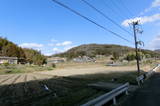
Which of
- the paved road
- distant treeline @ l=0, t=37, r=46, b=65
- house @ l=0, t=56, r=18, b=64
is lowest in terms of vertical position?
the paved road

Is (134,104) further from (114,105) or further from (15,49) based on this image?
(15,49)

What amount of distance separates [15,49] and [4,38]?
27.4ft

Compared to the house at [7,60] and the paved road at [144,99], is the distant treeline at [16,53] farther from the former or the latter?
the paved road at [144,99]

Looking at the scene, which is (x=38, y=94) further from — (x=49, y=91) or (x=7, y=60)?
(x=7, y=60)

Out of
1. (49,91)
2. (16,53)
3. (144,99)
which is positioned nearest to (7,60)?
(16,53)

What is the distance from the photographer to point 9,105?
11398mm

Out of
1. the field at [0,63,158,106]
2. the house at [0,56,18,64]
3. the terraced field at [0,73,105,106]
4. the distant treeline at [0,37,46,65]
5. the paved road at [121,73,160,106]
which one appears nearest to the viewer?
the paved road at [121,73,160,106]

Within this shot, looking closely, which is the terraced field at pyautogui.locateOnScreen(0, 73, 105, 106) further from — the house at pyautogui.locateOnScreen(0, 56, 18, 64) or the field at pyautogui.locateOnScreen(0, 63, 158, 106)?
A: the house at pyautogui.locateOnScreen(0, 56, 18, 64)

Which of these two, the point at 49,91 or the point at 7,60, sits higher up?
the point at 7,60

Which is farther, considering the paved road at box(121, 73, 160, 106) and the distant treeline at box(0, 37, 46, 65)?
the distant treeline at box(0, 37, 46, 65)

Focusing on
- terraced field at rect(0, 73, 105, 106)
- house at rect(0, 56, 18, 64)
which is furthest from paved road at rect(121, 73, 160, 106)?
house at rect(0, 56, 18, 64)

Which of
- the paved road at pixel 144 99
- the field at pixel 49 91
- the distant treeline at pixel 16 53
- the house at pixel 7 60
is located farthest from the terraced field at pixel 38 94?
the distant treeline at pixel 16 53

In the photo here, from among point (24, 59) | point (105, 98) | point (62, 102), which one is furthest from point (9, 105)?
point (24, 59)

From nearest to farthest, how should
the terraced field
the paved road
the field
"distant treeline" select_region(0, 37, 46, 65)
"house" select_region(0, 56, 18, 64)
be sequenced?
the paved road, the terraced field, the field, "house" select_region(0, 56, 18, 64), "distant treeline" select_region(0, 37, 46, 65)
